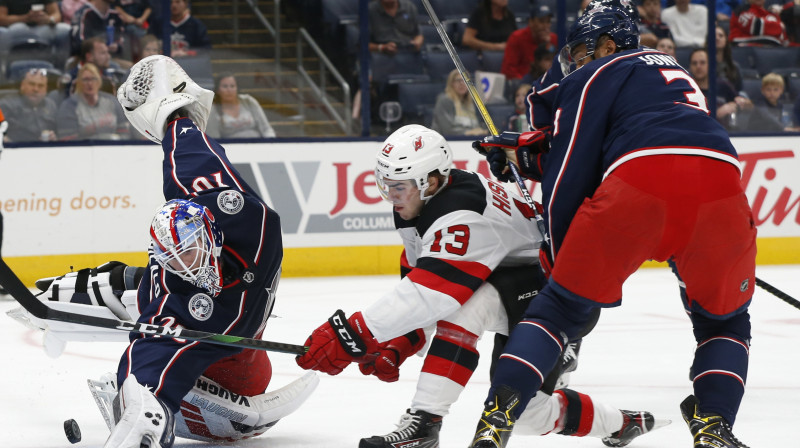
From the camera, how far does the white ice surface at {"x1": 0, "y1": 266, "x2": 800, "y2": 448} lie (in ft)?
9.43

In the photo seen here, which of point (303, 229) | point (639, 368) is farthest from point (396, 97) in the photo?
point (639, 368)

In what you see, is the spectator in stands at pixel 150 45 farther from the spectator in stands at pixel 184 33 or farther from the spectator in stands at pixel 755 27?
the spectator in stands at pixel 755 27

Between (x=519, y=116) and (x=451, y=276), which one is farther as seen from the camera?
(x=519, y=116)

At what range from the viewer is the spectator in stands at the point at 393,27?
22.9ft

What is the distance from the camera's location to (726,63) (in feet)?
24.2

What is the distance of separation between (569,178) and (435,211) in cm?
36

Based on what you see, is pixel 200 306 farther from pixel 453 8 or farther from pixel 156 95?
pixel 453 8

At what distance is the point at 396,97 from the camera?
6.99 m

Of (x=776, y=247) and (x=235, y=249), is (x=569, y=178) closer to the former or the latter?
(x=235, y=249)

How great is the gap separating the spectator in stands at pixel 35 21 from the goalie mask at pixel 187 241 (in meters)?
4.38

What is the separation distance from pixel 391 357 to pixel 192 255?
55cm

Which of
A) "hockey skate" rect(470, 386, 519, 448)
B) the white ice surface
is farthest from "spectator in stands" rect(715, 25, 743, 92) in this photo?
"hockey skate" rect(470, 386, 519, 448)

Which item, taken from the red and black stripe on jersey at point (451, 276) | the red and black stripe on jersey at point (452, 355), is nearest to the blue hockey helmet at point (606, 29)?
the red and black stripe on jersey at point (451, 276)

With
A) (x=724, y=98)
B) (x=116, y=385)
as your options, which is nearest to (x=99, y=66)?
(x=724, y=98)
